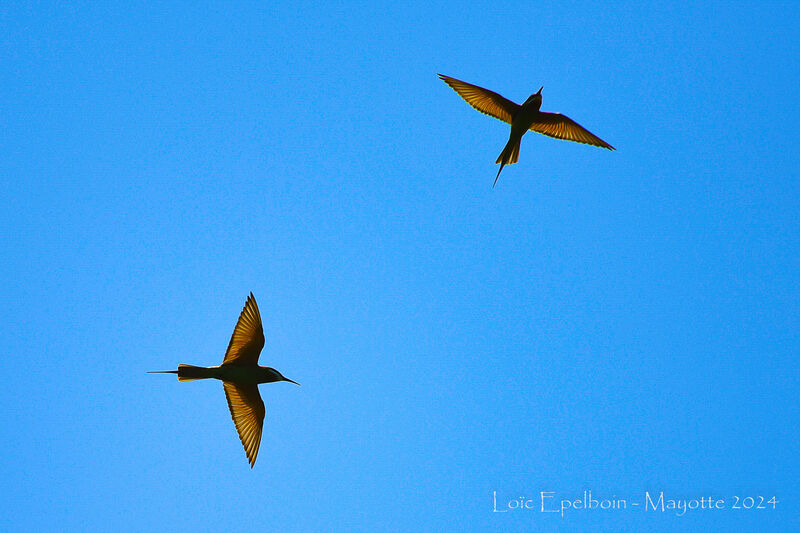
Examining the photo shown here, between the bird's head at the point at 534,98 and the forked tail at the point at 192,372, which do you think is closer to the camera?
the forked tail at the point at 192,372

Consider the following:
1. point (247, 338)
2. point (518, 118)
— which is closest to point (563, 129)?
point (518, 118)

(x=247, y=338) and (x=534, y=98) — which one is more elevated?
(x=534, y=98)

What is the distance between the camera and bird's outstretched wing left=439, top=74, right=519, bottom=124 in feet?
41.1

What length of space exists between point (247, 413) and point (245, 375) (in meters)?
0.86

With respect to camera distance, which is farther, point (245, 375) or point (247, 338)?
point (245, 375)

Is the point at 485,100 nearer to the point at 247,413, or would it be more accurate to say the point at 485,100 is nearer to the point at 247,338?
the point at 247,338

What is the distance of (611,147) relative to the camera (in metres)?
13.2

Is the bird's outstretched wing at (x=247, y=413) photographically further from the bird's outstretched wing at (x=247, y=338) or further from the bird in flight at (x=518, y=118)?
the bird in flight at (x=518, y=118)

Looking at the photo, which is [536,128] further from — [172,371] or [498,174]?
[172,371]

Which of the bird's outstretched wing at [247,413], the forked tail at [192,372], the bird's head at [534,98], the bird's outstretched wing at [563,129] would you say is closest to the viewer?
the forked tail at [192,372]

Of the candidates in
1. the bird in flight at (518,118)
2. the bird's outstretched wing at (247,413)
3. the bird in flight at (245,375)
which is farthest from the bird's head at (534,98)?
the bird's outstretched wing at (247,413)

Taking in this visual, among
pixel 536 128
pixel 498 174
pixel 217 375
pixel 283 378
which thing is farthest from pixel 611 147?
pixel 217 375

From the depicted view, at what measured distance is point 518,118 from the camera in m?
12.8

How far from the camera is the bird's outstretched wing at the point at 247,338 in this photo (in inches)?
394
